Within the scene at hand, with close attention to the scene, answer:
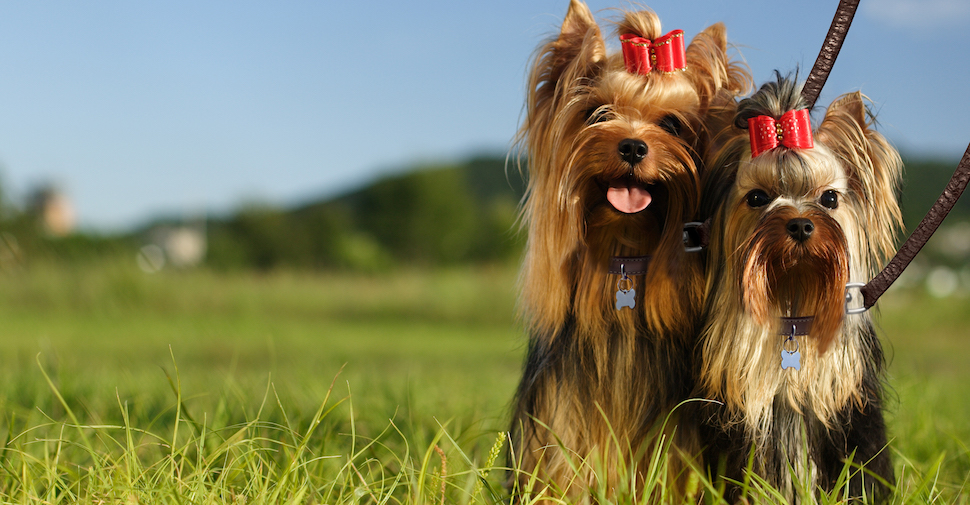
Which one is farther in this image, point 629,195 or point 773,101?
point 629,195

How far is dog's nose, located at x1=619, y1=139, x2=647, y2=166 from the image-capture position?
7.95ft

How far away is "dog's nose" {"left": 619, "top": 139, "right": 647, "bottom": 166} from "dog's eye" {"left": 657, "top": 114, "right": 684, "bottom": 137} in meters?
0.24

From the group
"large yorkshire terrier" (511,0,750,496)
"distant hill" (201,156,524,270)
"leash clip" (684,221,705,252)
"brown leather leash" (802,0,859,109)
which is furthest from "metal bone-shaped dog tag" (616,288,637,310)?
"distant hill" (201,156,524,270)

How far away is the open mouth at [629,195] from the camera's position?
251 centimetres

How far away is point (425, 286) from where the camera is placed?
63.1ft

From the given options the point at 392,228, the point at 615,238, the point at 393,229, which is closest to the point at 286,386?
the point at 615,238

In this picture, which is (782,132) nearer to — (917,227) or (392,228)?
(917,227)

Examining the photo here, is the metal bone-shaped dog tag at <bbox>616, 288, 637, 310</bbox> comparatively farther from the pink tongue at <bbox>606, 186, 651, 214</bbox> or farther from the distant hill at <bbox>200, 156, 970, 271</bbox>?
the distant hill at <bbox>200, 156, 970, 271</bbox>

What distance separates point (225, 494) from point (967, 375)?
10506 mm

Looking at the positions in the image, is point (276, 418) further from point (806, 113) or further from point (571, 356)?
point (806, 113)

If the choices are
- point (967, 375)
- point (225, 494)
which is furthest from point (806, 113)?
point (967, 375)

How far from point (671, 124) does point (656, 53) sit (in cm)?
27

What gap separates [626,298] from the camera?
101 inches

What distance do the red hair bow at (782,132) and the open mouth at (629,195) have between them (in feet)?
1.31
